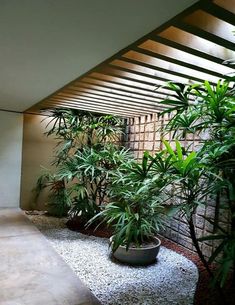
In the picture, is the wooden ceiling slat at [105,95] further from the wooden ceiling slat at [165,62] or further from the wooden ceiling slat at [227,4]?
the wooden ceiling slat at [227,4]

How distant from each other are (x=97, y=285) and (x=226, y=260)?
137 centimetres

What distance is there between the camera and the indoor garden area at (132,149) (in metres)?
1.61

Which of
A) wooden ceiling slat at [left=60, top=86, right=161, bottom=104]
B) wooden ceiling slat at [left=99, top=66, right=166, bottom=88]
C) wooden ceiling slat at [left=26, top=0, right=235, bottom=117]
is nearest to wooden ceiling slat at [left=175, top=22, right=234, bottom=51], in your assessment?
wooden ceiling slat at [left=26, top=0, right=235, bottom=117]

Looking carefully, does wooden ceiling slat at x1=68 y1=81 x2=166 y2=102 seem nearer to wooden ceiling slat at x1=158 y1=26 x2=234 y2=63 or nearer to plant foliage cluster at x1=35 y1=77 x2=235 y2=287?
plant foliage cluster at x1=35 y1=77 x2=235 y2=287

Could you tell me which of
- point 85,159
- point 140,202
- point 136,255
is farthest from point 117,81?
point 136,255

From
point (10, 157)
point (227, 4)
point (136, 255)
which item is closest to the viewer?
point (227, 4)

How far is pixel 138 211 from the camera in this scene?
2.79m

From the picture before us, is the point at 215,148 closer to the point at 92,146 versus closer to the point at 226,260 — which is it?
the point at 226,260

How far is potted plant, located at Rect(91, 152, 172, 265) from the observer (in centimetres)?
225

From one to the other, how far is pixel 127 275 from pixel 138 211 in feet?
2.23

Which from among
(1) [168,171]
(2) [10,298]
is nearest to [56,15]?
(1) [168,171]

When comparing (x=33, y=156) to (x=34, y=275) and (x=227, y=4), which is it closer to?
(x=34, y=275)

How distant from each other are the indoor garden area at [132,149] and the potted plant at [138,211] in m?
0.02

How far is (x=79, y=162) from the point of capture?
4191 mm
